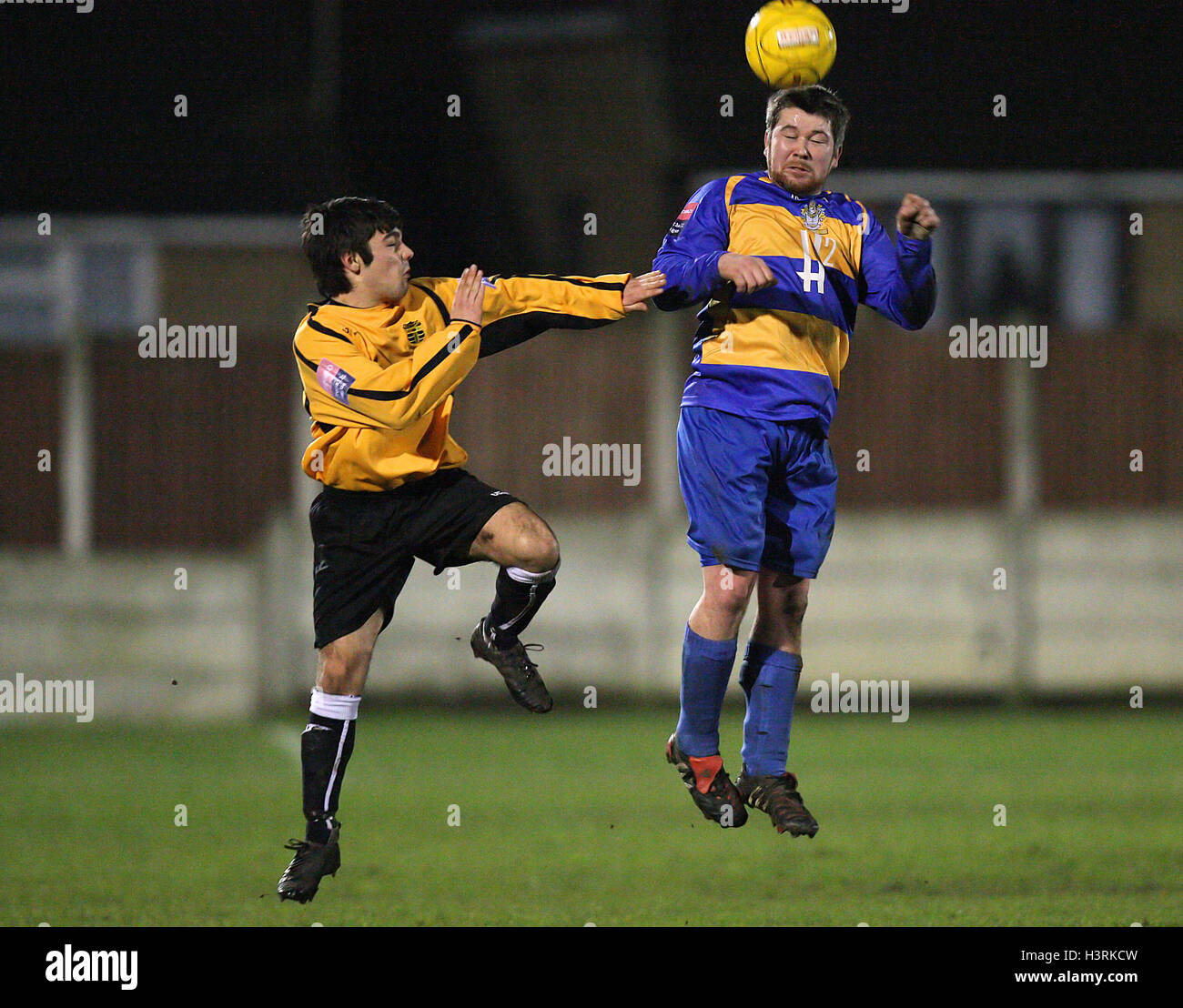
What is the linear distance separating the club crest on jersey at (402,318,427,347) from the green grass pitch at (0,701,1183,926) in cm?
330

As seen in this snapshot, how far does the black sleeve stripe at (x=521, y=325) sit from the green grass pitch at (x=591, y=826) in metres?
3.39

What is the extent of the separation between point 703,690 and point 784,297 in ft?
4.37

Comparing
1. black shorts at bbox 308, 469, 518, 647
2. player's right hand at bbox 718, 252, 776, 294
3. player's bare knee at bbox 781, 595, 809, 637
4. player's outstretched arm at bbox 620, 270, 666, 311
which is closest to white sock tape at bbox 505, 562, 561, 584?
black shorts at bbox 308, 469, 518, 647

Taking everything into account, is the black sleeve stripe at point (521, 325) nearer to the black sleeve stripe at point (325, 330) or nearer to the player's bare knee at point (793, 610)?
Answer: the black sleeve stripe at point (325, 330)

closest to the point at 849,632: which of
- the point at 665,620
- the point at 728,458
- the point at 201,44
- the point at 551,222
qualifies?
the point at 665,620

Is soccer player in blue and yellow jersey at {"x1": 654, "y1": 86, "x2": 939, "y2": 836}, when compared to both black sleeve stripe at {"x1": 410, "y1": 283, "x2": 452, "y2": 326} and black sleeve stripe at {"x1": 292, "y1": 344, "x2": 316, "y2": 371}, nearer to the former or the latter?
black sleeve stripe at {"x1": 410, "y1": 283, "x2": 452, "y2": 326}

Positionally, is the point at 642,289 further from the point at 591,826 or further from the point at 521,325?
the point at 591,826

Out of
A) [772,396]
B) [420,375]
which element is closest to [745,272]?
[772,396]

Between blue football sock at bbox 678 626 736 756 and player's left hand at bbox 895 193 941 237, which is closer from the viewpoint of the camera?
player's left hand at bbox 895 193 941 237

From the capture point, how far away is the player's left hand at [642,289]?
562cm

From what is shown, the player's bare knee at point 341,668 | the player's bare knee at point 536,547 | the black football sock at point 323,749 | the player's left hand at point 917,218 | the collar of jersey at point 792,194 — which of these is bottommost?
the black football sock at point 323,749

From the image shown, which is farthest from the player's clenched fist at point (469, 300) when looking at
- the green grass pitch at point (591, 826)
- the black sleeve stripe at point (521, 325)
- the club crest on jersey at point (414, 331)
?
the green grass pitch at point (591, 826)

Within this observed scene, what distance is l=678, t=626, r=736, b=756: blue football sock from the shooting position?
19.6 ft

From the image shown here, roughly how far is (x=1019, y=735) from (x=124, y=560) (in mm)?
7869
